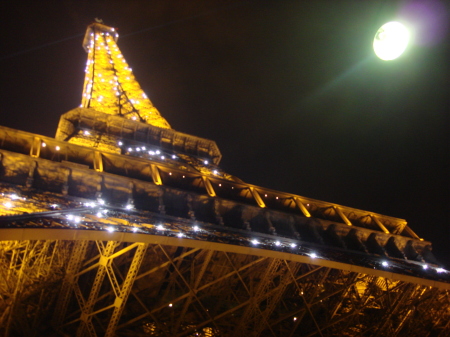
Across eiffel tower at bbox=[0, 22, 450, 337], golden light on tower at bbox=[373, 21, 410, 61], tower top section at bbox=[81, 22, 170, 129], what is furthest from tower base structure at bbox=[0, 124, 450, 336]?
tower top section at bbox=[81, 22, 170, 129]

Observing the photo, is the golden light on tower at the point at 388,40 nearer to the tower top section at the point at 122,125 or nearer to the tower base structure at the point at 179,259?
the tower base structure at the point at 179,259

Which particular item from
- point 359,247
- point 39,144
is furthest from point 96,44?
point 359,247

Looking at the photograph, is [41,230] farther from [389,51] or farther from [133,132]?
[133,132]

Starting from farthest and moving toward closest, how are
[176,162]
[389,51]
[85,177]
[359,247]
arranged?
1. [176,162]
2. [359,247]
3. [85,177]
4. [389,51]

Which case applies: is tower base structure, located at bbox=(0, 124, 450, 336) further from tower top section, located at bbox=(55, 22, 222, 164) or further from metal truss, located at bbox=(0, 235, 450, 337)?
tower top section, located at bbox=(55, 22, 222, 164)

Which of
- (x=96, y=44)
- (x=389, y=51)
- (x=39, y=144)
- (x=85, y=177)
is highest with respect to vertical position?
(x=96, y=44)

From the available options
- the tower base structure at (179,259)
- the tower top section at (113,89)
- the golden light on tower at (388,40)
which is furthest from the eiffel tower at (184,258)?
the tower top section at (113,89)
